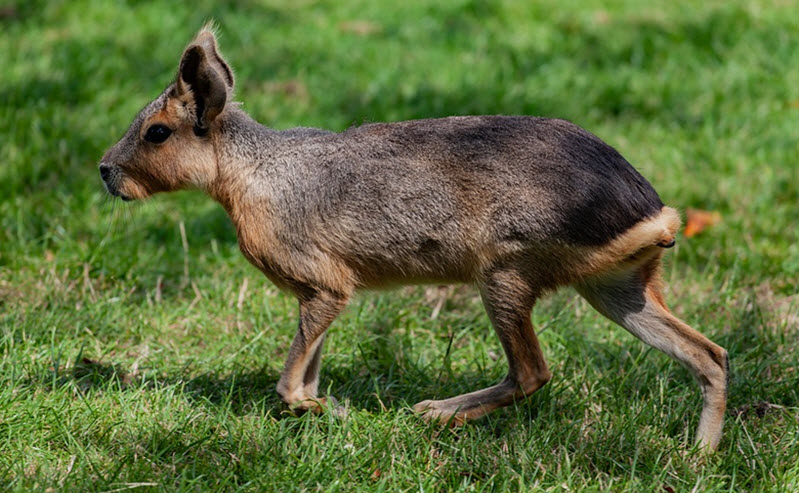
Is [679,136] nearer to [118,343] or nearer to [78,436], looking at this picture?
[118,343]

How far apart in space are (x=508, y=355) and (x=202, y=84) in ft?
4.70

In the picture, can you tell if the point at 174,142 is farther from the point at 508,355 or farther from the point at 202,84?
the point at 508,355

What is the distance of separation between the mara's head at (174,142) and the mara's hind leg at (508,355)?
114cm

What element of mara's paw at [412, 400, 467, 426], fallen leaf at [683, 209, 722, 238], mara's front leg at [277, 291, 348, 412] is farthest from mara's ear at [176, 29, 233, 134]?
fallen leaf at [683, 209, 722, 238]

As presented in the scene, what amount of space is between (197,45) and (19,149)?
2315 mm

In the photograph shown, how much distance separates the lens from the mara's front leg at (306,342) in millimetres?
3512

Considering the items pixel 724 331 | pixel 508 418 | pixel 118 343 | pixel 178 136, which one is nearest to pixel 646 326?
pixel 508 418

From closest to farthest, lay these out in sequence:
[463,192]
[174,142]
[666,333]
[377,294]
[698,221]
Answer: [463,192] → [666,333] → [174,142] → [377,294] → [698,221]

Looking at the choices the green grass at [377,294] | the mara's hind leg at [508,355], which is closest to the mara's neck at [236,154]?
the green grass at [377,294]

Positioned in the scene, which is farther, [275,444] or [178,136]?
[178,136]

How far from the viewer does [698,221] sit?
5.11m

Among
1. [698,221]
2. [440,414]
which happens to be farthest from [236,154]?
[698,221]

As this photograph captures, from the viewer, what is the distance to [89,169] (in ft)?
17.3

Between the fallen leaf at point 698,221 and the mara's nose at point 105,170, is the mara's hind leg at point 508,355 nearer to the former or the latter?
the mara's nose at point 105,170
